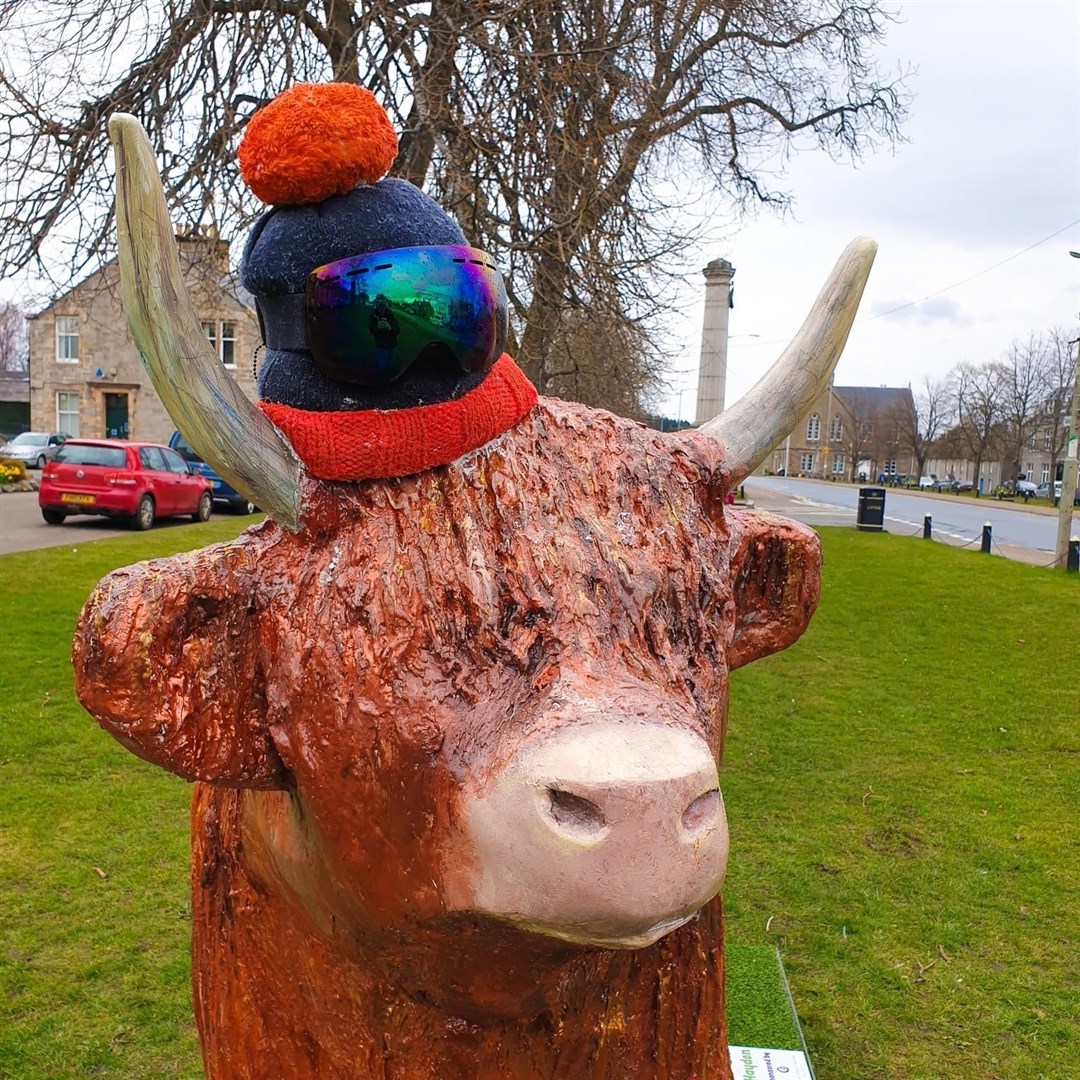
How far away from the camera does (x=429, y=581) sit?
1.02m

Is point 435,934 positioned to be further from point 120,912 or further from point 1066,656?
point 1066,656

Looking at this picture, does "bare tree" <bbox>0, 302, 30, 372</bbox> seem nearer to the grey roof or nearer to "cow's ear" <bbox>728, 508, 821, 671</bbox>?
the grey roof

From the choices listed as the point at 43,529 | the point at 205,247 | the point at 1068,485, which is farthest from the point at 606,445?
the point at 1068,485

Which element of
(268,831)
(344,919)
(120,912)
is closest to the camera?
(344,919)

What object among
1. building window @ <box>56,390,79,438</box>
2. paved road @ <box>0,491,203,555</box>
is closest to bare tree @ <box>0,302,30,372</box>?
building window @ <box>56,390,79,438</box>

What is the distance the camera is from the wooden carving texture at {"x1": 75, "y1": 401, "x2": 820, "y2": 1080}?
0.97m

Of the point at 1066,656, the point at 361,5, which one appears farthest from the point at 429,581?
the point at 1066,656

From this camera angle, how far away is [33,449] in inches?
1092

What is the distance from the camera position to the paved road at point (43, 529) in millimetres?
12359

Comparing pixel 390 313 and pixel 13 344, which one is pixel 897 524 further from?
pixel 13 344

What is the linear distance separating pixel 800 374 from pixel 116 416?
34.1 m

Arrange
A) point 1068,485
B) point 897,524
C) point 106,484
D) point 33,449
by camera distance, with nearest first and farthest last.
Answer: point 106,484, point 1068,485, point 897,524, point 33,449

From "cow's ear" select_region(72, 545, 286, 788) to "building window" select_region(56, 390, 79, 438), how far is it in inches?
1361

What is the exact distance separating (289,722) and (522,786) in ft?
0.96
